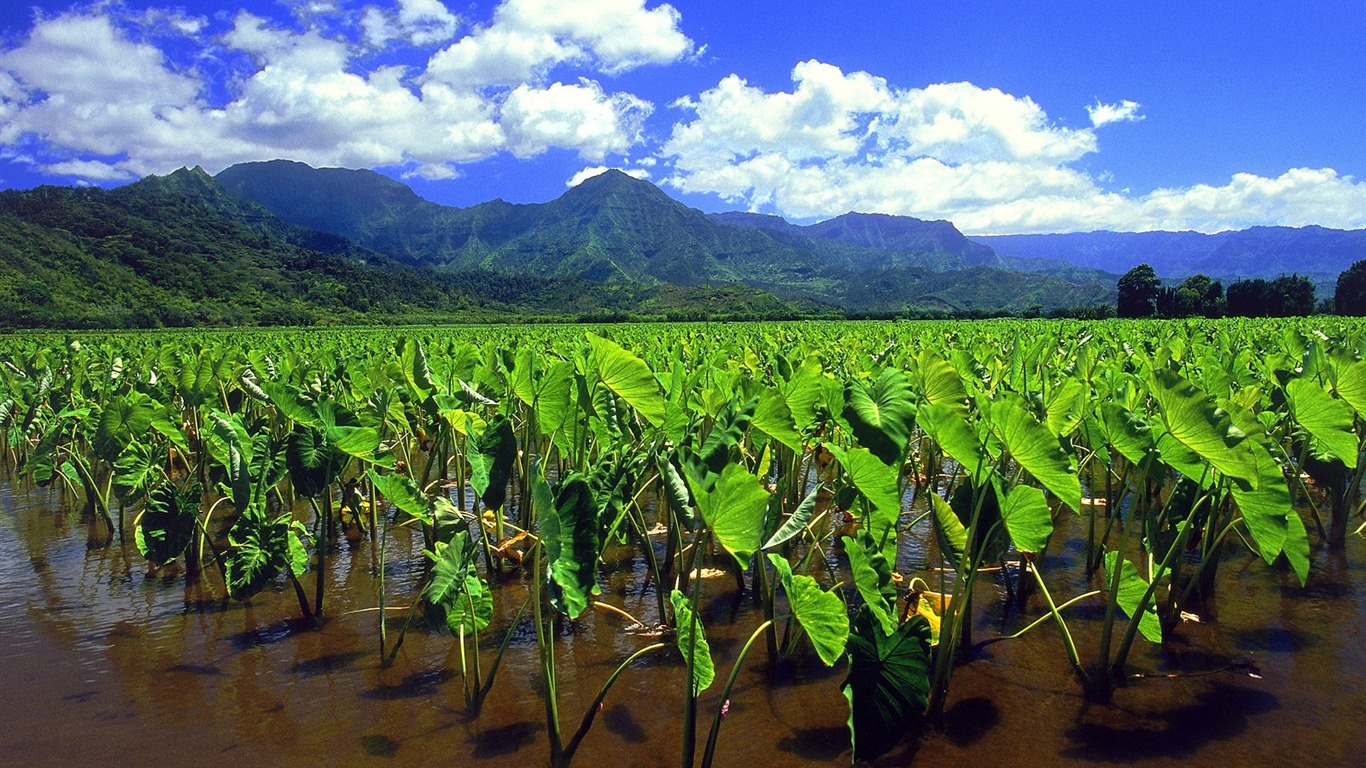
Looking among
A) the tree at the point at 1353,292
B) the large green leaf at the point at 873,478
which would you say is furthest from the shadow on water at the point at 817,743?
the tree at the point at 1353,292

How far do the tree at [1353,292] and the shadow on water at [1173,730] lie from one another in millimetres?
59457

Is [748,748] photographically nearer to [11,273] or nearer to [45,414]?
[45,414]

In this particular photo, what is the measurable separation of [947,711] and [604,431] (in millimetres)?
1769

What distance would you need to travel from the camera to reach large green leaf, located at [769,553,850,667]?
200cm

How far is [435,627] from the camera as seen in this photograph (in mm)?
2289

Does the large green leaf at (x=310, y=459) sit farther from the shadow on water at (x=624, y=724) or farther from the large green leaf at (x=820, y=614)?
the large green leaf at (x=820, y=614)

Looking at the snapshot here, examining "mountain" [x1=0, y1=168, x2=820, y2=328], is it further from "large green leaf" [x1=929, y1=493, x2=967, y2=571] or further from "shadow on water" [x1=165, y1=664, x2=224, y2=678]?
"large green leaf" [x1=929, y1=493, x2=967, y2=571]

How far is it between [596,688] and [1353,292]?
63.9 m

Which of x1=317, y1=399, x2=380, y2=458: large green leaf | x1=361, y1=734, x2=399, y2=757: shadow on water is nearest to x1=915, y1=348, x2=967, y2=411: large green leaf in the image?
x1=317, y1=399, x2=380, y2=458: large green leaf

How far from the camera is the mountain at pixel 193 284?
180 ft

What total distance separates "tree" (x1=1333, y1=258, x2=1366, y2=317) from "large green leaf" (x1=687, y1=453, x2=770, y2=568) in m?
61.2

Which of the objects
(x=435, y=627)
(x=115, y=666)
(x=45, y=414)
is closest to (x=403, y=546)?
(x=115, y=666)

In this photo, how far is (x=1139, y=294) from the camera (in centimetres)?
5319

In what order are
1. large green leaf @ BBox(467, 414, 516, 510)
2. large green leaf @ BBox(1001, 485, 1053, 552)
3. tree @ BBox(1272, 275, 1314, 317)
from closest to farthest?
large green leaf @ BBox(1001, 485, 1053, 552) → large green leaf @ BBox(467, 414, 516, 510) → tree @ BBox(1272, 275, 1314, 317)
